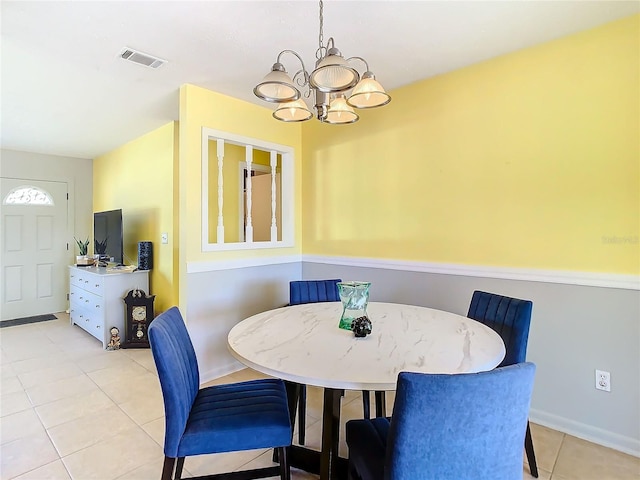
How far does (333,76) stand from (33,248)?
566cm

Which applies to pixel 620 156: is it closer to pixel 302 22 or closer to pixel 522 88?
pixel 522 88

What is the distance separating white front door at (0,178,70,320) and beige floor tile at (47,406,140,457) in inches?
150

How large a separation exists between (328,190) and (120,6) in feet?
7.09

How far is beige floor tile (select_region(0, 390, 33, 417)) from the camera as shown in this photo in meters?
2.42

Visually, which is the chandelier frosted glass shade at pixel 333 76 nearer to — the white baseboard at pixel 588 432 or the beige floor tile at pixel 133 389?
the white baseboard at pixel 588 432

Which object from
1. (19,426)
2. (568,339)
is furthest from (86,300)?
(568,339)

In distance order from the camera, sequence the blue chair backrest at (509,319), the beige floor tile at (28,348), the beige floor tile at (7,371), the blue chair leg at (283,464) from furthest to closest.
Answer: the beige floor tile at (28,348) → the beige floor tile at (7,371) → the blue chair backrest at (509,319) → the blue chair leg at (283,464)

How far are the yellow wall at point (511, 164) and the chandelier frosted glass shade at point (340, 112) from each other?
101cm

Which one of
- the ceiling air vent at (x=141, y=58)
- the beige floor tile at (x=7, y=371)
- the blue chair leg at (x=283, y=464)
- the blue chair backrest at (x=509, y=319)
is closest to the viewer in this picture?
the blue chair leg at (x=283, y=464)

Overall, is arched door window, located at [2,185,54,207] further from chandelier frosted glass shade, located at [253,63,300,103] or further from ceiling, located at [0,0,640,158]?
chandelier frosted glass shade, located at [253,63,300,103]

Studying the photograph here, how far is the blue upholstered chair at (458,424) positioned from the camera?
0.88m

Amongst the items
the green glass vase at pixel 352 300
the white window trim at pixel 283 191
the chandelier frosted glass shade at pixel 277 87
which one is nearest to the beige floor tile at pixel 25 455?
the white window trim at pixel 283 191

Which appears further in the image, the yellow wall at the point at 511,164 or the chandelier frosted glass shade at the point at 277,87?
the yellow wall at the point at 511,164

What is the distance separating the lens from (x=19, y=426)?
7.29 ft
